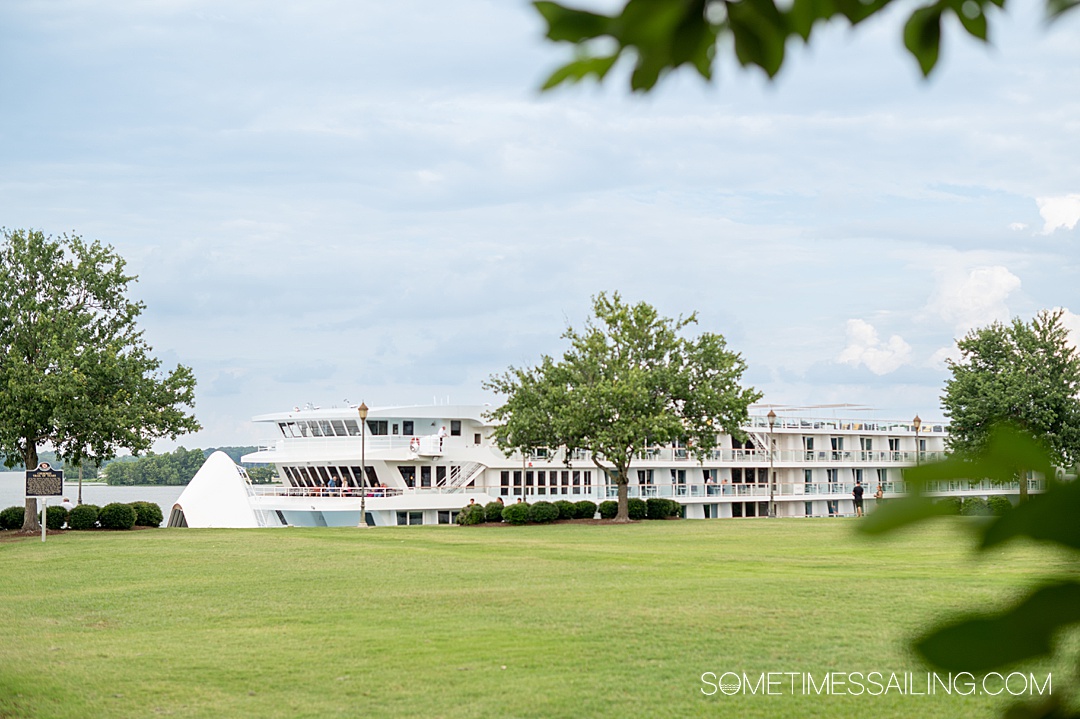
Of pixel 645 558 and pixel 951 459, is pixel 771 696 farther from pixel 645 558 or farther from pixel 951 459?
pixel 645 558

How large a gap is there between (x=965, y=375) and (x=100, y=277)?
3695 cm

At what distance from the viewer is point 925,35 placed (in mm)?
1119

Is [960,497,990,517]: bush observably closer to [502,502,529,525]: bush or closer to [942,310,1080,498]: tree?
[502,502,529,525]: bush

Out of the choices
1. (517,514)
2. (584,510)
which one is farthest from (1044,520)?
(584,510)

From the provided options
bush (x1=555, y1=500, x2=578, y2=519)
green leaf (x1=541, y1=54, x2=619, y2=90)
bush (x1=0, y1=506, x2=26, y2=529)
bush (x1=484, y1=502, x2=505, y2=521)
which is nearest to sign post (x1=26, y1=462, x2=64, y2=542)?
bush (x1=0, y1=506, x2=26, y2=529)

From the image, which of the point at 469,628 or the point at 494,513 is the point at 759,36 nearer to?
the point at 469,628

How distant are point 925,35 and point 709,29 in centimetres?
26

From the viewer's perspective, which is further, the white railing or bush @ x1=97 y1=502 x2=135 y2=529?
the white railing

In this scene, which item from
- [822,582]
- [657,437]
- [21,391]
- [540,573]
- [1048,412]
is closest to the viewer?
[822,582]

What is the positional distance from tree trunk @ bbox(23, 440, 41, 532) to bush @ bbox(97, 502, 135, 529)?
75.9 inches

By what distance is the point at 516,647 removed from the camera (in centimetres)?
1180

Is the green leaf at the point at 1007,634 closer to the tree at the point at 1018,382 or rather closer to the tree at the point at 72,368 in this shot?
the tree at the point at 72,368

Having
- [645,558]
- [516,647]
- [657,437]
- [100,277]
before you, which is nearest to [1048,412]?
[657,437]

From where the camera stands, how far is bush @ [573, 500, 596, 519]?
44062 mm
